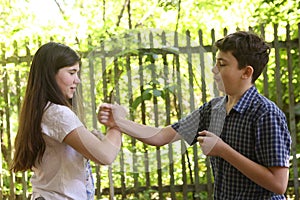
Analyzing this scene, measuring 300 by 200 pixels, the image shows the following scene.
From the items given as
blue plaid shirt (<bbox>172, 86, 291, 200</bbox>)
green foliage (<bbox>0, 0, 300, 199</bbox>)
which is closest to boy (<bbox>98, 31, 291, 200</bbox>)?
blue plaid shirt (<bbox>172, 86, 291, 200</bbox>)

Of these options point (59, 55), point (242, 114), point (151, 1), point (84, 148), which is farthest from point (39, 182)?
point (151, 1)

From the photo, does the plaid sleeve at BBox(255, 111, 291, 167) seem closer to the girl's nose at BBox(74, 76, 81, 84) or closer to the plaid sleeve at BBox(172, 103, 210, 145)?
the plaid sleeve at BBox(172, 103, 210, 145)

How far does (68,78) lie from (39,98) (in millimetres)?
124

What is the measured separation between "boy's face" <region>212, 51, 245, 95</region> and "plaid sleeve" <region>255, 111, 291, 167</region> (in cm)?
17

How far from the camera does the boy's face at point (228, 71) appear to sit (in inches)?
77.5

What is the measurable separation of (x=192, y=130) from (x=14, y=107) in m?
3.29

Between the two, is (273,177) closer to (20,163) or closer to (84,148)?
(84,148)

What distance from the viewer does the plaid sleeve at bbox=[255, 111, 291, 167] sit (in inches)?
74.8

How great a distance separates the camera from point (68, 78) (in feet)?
6.63

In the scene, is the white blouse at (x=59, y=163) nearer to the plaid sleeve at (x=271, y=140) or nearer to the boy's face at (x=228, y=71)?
the boy's face at (x=228, y=71)

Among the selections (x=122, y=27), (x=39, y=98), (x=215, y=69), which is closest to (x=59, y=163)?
(x=39, y=98)

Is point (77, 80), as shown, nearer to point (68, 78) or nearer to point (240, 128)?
point (68, 78)

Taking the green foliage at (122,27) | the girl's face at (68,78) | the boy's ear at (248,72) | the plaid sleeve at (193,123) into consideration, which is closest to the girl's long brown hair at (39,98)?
the girl's face at (68,78)

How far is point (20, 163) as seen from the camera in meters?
2.08
